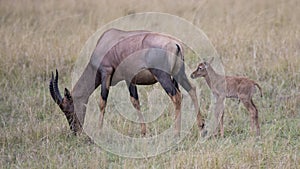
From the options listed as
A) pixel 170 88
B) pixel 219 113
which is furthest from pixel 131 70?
pixel 219 113

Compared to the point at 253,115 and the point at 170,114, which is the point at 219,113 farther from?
the point at 170,114

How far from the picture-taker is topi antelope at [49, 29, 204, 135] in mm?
7688

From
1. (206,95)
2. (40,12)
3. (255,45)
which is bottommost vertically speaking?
(206,95)

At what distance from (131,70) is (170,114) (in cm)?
96

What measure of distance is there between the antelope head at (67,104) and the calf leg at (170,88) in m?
1.15

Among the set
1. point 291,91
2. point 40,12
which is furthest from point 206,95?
point 40,12

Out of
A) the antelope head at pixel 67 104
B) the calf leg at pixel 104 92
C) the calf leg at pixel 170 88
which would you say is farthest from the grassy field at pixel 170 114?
the calf leg at pixel 104 92

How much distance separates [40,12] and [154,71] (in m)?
6.83

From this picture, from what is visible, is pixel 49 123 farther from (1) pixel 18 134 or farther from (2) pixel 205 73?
(2) pixel 205 73

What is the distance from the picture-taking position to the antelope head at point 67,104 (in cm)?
797

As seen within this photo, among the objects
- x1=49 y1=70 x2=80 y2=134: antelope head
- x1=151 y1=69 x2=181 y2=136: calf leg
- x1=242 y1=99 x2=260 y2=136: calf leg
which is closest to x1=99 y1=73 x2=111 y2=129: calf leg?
x1=49 y1=70 x2=80 y2=134: antelope head

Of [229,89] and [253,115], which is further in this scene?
[229,89]

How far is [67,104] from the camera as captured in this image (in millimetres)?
8102

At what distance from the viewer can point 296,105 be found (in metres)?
8.61
